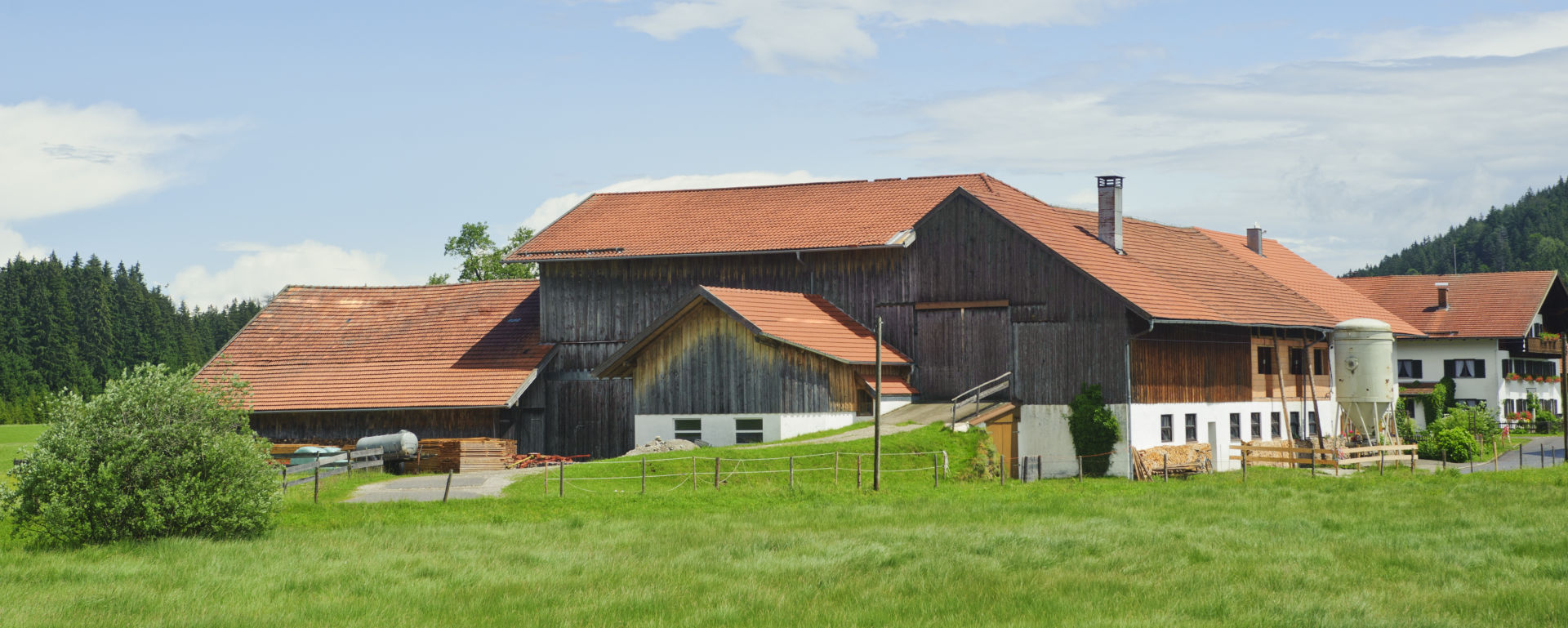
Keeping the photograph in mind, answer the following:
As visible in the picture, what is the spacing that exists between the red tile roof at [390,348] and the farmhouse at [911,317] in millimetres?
2427

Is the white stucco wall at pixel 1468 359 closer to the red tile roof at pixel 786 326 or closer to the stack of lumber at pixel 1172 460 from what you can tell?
the stack of lumber at pixel 1172 460

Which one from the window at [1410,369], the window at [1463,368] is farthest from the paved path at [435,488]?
the window at [1463,368]

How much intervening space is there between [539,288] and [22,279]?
11065 centimetres

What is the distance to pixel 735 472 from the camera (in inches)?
1420

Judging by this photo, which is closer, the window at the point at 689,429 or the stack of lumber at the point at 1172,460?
the stack of lumber at the point at 1172,460

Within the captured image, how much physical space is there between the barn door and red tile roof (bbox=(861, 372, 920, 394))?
62 cm

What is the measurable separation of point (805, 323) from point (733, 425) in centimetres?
397

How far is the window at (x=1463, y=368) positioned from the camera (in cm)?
7212

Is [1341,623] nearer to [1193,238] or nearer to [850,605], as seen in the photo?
[850,605]

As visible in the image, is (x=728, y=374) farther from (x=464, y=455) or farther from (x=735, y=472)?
(x=735, y=472)

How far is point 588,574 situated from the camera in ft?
70.8

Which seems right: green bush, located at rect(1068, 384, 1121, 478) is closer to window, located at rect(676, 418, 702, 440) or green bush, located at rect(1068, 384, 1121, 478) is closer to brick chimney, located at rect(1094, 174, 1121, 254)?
brick chimney, located at rect(1094, 174, 1121, 254)

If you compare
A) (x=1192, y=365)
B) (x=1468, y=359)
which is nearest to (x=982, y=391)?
(x=1192, y=365)

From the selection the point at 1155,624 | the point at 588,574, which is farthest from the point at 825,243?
the point at 1155,624
